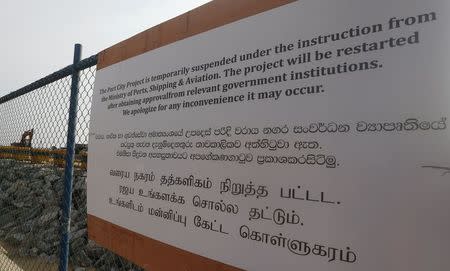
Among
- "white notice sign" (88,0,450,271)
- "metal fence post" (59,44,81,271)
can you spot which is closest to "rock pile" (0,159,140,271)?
"metal fence post" (59,44,81,271)

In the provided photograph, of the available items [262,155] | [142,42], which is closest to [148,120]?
[142,42]

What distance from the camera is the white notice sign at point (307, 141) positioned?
1049 millimetres

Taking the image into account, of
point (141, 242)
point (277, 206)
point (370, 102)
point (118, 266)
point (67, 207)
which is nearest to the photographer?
point (370, 102)

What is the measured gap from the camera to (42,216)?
33.3 ft

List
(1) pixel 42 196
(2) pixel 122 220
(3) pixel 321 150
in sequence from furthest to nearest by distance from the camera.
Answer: (1) pixel 42 196 → (2) pixel 122 220 → (3) pixel 321 150

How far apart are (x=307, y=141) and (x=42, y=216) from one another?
1046 cm

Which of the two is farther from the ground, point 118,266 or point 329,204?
point 329,204

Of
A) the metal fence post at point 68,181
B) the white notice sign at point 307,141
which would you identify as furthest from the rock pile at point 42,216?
the white notice sign at point 307,141

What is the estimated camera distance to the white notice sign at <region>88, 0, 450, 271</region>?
1.05 metres

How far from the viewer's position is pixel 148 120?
2.04m

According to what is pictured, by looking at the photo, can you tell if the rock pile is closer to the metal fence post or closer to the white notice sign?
the metal fence post

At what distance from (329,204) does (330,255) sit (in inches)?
6.4

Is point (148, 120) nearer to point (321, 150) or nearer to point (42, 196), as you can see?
point (321, 150)

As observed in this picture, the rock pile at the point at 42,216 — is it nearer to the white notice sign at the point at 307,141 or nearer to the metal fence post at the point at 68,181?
the metal fence post at the point at 68,181
